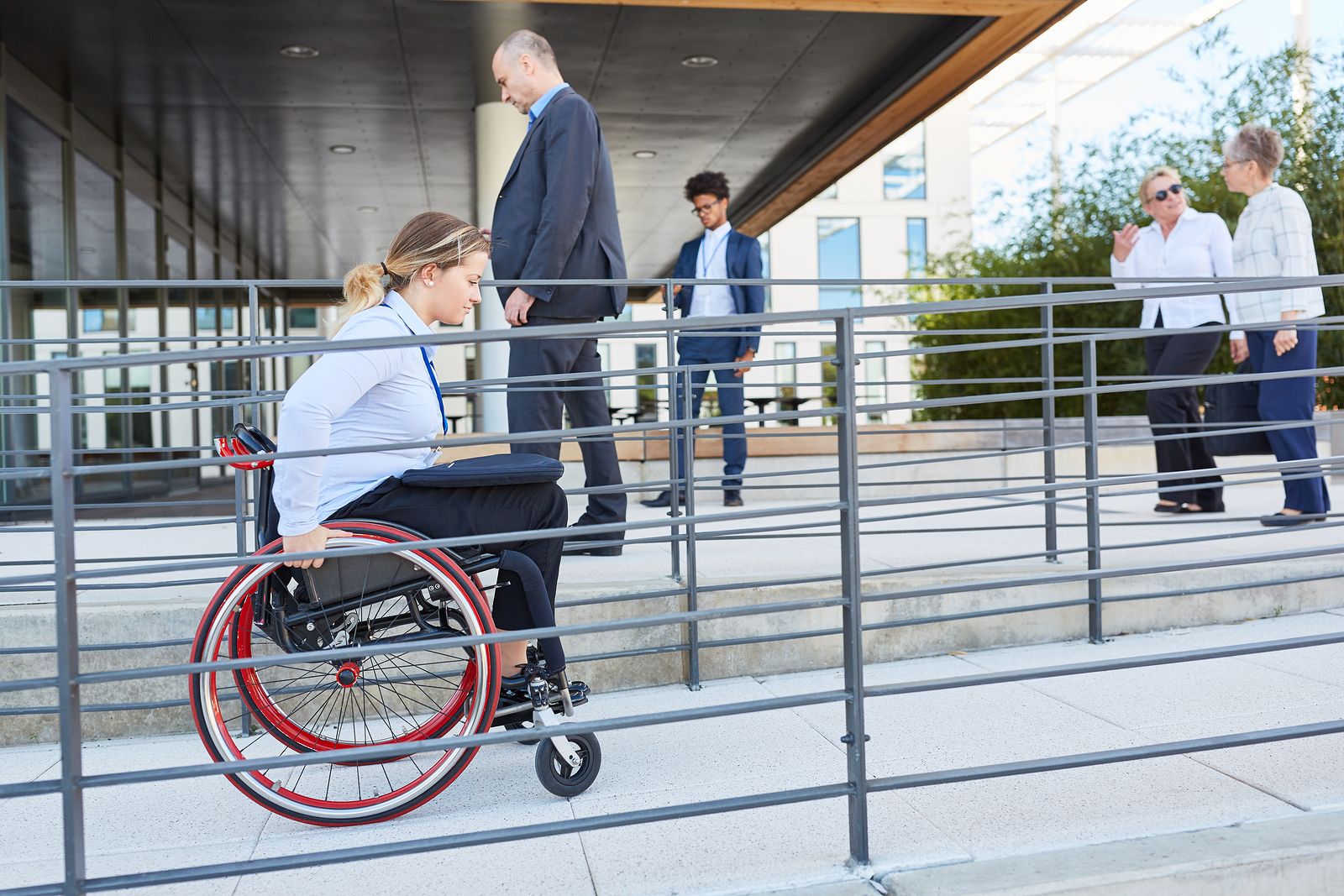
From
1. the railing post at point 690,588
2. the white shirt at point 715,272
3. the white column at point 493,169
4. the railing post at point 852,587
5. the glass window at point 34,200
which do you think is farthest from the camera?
the white column at point 493,169

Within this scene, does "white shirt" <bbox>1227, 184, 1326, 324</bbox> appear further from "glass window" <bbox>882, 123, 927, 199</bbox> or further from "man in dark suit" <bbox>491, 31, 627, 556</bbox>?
"glass window" <bbox>882, 123, 927, 199</bbox>

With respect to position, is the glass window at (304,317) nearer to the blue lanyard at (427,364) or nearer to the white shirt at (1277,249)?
the white shirt at (1277,249)

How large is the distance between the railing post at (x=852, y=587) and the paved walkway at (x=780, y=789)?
10cm

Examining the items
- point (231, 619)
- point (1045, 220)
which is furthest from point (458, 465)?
point (1045, 220)

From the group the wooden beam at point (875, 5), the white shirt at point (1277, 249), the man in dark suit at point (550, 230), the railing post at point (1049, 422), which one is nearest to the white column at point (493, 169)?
the wooden beam at point (875, 5)

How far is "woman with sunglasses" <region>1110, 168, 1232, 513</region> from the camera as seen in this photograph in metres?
4.74

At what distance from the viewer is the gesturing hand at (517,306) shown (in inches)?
136

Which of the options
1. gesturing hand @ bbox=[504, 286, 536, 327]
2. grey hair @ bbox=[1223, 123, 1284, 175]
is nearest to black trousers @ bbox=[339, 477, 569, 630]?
gesturing hand @ bbox=[504, 286, 536, 327]

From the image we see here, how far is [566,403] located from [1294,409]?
115 inches

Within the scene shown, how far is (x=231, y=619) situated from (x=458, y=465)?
54cm

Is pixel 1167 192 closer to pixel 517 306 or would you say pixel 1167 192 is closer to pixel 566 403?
pixel 566 403

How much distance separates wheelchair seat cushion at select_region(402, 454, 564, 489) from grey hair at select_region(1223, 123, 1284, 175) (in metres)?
3.59

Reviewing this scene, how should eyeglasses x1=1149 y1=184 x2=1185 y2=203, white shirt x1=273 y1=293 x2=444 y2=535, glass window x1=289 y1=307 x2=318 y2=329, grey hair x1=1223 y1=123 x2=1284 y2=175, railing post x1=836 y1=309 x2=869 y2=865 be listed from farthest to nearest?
1. glass window x1=289 y1=307 x2=318 y2=329
2. eyeglasses x1=1149 y1=184 x2=1185 y2=203
3. grey hair x1=1223 y1=123 x2=1284 y2=175
4. white shirt x1=273 y1=293 x2=444 y2=535
5. railing post x1=836 y1=309 x2=869 y2=865

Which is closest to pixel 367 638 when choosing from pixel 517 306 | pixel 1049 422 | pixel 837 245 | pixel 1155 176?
pixel 517 306
